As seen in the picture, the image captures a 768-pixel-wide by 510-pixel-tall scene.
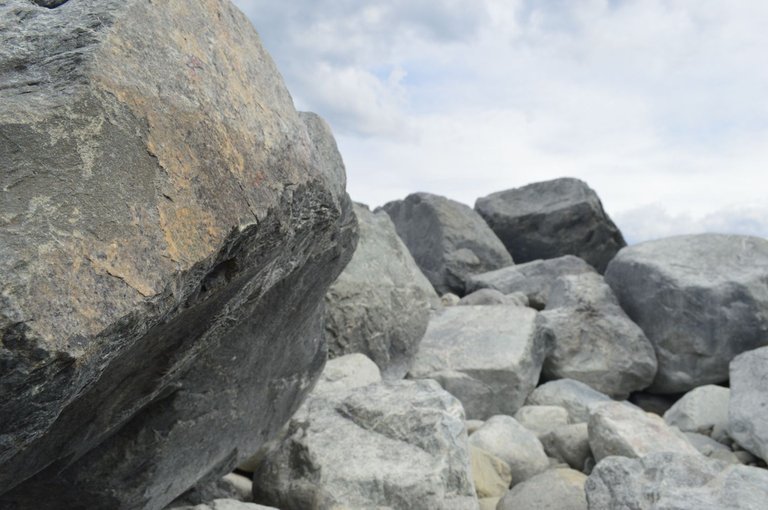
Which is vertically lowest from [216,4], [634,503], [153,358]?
[634,503]

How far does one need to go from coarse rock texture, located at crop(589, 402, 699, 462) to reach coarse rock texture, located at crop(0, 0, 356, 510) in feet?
8.15

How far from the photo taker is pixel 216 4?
6.58 feet

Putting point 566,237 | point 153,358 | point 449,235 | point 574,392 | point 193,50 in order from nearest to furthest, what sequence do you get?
point 193,50
point 153,358
point 574,392
point 449,235
point 566,237

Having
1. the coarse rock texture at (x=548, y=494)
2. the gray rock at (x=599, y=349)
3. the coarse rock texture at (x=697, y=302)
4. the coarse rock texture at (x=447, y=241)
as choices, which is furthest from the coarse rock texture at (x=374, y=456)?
the coarse rock texture at (x=447, y=241)

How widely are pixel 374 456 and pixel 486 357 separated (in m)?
2.59

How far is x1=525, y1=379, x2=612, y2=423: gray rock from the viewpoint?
5582 mm

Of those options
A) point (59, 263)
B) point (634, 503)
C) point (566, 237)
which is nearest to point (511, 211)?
point (566, 237)

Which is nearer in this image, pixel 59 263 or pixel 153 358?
pixel 59 263

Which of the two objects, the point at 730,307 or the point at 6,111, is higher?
the point at 730,307

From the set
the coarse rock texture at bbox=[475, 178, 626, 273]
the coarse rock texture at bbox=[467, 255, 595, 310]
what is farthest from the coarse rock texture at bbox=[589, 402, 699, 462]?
the coarse rock texture at bbox=[475, 178, 626, 273]

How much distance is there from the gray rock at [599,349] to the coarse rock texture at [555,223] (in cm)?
414

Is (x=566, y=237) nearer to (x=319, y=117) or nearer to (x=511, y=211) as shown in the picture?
(x=511, y=211)

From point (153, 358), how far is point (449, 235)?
851 centimetres

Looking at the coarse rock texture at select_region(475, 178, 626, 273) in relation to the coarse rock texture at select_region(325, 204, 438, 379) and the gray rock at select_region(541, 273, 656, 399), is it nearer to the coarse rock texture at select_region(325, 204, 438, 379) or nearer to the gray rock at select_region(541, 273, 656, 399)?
the gray rock at select_region(541, 273, 656, 399)
